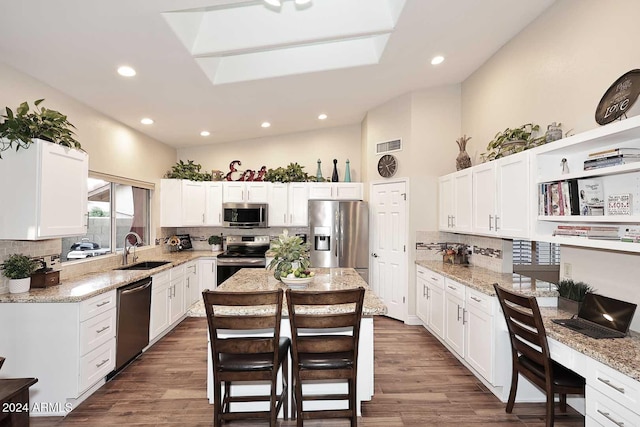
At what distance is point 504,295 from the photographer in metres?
2.48

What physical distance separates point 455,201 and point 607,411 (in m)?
2.76

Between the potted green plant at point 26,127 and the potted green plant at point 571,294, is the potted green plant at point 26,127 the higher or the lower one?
the higher one

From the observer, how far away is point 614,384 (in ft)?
5.69

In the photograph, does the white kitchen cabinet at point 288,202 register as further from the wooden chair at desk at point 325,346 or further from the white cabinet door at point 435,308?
the wooden chair at desk at point 325,346

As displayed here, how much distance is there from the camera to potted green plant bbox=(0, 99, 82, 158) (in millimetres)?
2504

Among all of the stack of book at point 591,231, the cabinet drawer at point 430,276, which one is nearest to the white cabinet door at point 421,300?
the cabinet drawer at point 430,276

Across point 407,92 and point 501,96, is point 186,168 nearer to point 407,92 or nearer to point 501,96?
point 407,92

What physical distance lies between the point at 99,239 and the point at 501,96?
5223 millimetres

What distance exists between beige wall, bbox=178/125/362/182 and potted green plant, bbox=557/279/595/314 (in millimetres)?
3831

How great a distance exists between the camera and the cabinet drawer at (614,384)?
5.29 ft

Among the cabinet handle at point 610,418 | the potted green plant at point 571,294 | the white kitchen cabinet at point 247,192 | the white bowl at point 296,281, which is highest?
the white kitchen cabinet at point 247,192

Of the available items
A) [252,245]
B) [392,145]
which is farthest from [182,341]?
[392,145]

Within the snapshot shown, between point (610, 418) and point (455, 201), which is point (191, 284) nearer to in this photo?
point (455, 201)

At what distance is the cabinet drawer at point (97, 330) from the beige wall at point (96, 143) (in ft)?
2.59
